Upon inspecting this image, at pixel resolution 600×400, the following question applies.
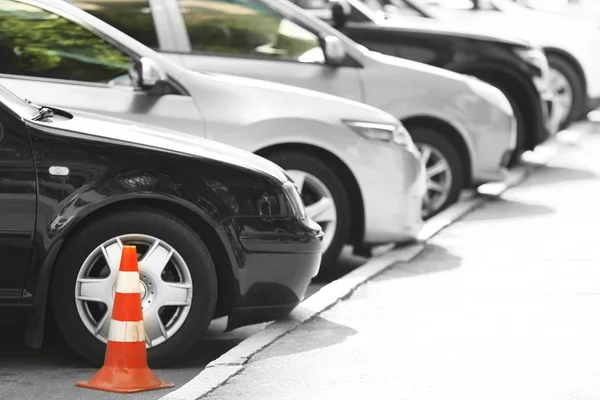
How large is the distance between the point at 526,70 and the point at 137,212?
8548mm

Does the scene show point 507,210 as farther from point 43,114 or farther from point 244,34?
point 43,114

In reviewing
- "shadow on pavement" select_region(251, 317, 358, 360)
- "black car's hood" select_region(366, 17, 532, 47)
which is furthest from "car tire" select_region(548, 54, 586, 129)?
"shadow on pavement" select_region(251, 317, 358, 360)

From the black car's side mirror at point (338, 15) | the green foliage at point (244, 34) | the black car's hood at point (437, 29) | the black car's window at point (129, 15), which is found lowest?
the black car's hood at point (437, 29)

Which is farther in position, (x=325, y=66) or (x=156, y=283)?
(x=325, y=66)

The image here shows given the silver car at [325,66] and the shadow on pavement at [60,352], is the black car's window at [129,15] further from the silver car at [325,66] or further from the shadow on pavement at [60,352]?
the shadow on pavement at [60,352]

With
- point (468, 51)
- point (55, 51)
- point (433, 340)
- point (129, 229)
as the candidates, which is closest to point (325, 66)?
point (55, 51)

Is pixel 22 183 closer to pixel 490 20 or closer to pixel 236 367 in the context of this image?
pixel 236 367

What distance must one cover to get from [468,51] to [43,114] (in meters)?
7.74

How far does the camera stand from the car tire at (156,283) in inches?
278

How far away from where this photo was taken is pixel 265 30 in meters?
11.2

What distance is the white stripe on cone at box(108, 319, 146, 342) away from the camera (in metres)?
6.70

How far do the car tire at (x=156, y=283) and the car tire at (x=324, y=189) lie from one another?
8.11 ft

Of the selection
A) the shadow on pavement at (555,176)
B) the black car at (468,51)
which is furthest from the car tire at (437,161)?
the shadow on pavement at (555,176)

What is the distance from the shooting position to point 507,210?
13.2m
